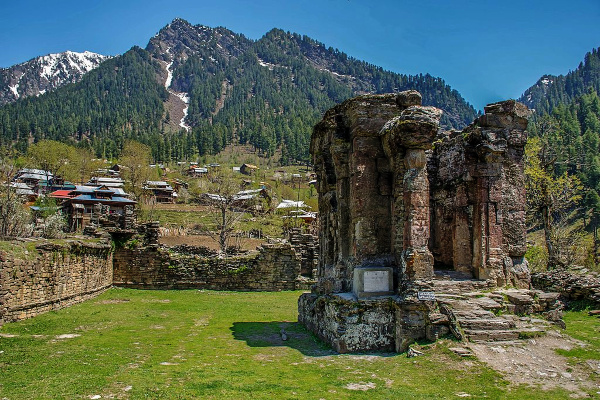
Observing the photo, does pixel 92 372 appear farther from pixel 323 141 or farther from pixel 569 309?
pixel 569 309

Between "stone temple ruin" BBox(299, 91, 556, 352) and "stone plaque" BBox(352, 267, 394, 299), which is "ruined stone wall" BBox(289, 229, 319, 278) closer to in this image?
"stone temple ruin" BBox(299, 91, 556, 352)

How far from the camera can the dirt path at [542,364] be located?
8742mm

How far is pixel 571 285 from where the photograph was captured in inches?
685

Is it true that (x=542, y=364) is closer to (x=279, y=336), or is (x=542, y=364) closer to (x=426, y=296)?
(x=426, y=296)

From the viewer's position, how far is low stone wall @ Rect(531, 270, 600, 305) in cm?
1656

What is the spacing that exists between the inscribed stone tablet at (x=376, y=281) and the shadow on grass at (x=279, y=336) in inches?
77.0

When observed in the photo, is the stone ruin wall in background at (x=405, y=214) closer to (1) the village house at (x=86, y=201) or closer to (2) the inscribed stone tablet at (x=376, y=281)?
(2) the inscribed stone tablet at (x=376, y=281)

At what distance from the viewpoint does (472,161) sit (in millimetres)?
15031

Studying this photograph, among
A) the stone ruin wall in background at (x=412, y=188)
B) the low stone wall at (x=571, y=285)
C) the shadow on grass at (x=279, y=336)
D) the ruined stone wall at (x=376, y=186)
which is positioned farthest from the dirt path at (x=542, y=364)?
the low stone wall at (x=571, y=285)

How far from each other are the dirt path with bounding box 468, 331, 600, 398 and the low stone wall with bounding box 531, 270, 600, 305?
21.8 ft

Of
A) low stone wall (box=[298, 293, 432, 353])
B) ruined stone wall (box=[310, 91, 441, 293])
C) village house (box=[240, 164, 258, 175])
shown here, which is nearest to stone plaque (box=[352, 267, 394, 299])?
ruined stone wall (box=[310, 91, 441, 293])

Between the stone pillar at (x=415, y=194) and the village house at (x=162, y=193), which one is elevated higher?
the village house at (x=162, y=193)

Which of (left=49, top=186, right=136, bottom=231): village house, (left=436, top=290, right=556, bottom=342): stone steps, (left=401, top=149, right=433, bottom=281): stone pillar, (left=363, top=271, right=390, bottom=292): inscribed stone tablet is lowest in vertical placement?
(left=436, top=290, right=556, bottom=342): stone steps

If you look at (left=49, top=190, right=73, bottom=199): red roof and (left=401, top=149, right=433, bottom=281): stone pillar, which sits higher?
(left=49, top=190, right=73, bottom=199): red roof
